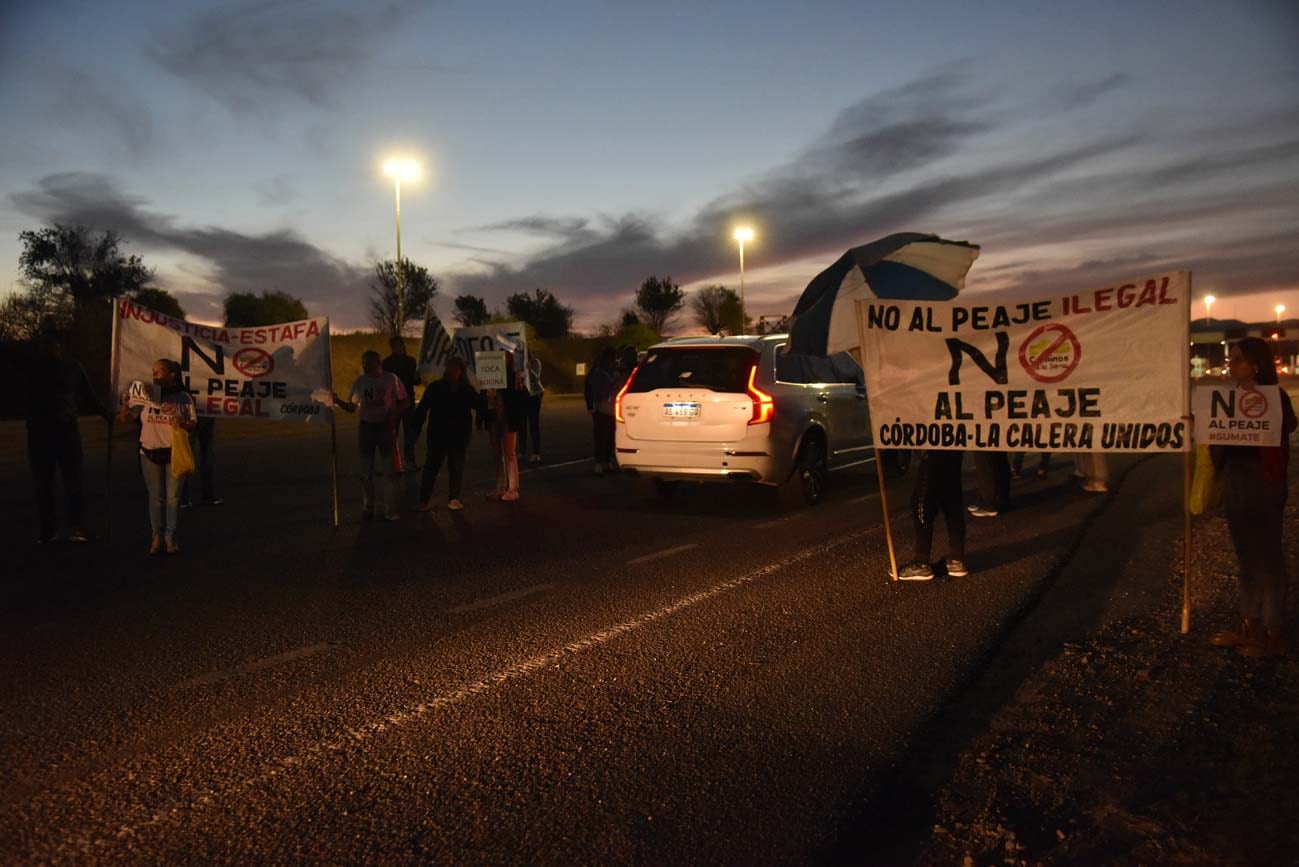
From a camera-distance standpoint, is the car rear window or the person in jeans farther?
the car rear window

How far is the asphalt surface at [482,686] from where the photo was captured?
3387mm

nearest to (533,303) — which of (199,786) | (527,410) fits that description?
(527,410)

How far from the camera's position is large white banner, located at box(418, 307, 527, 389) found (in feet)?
43.5

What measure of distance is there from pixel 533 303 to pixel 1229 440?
309 feet

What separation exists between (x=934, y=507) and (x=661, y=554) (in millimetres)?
2200

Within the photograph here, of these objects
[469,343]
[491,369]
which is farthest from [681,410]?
[469,343]

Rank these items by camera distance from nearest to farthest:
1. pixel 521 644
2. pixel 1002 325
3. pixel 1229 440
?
1. pixel 1229 440
2. pixel 521 644
3. pixel 1002 325

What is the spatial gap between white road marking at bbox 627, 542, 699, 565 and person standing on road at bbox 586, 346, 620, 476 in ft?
18.7

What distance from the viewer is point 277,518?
10320 mm

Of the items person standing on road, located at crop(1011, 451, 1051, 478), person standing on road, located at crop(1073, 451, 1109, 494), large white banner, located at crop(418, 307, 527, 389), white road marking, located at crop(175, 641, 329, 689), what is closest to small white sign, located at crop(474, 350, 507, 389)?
large white banner, located at crop(418, 307, 527, 389)

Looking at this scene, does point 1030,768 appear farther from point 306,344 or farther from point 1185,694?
point 306,344

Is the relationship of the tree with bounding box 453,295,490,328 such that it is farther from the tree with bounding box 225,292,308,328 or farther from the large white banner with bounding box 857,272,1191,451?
the large white banner with bounding box 857,272,1191,451

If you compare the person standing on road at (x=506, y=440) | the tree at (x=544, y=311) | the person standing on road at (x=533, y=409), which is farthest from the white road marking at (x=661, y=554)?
the tree at (x=544, y=311)

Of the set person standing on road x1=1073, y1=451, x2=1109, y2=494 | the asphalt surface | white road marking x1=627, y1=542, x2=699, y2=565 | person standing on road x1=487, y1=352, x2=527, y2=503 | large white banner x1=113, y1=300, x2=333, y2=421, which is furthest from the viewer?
person standing on road x1=487, y1=352, x2=527, y2=503
